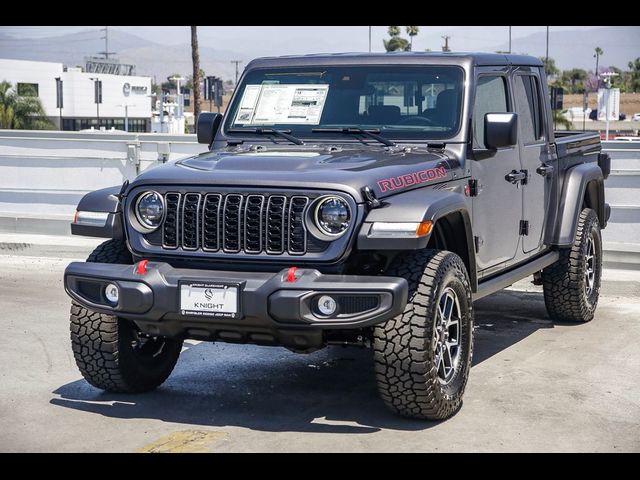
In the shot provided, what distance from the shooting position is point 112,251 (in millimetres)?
6449

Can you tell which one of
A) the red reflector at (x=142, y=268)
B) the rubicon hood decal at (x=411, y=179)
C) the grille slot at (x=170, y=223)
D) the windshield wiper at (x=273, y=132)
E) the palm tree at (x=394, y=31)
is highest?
the palm tree at (x=394, y=31)

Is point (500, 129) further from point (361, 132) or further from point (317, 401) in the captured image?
point (317, 401)

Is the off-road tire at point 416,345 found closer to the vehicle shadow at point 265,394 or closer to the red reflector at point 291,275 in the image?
the vehicle shadow at point 265,394

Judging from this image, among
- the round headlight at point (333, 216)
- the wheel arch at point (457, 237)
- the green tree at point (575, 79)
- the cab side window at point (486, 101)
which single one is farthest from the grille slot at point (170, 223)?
the green tree at point (575, 79)

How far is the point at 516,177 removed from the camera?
757 cm

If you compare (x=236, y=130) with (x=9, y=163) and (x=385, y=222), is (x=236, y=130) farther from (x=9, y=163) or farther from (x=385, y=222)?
(x=9, y=163)

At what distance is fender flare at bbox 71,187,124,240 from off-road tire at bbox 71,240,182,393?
0.15 m

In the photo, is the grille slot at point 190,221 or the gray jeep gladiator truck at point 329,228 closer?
the gray jeep gladiator truck at point 329,228

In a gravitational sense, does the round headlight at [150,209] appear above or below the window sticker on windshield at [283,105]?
below

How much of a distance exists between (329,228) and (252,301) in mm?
537

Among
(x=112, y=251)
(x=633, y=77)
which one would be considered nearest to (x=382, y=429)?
(x=112, y=251)

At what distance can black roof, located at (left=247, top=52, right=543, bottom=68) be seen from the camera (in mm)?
7270

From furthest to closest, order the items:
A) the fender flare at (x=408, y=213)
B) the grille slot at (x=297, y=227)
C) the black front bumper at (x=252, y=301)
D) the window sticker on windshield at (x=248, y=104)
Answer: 1. the window sticker on windshield at (x=248, y=104)
2. the grille slot at (x=297, y=227)
3. the fender flare at (x=408, y=213)
4. the black front bumper at (x=252, y=301)

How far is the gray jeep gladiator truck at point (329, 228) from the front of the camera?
5.70 metres
